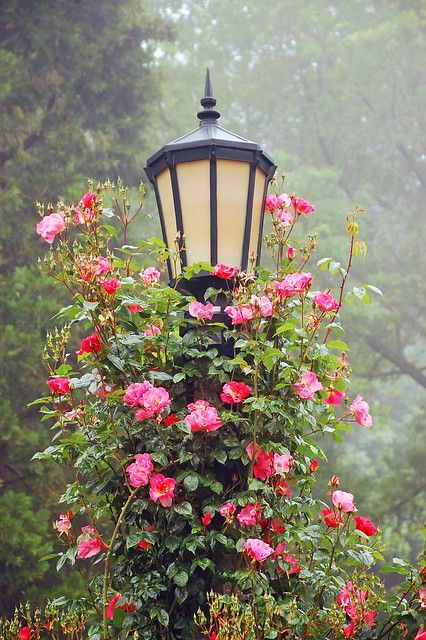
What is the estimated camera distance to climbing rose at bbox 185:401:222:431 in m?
1.95

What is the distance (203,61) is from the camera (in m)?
12.6

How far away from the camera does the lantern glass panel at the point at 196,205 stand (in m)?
2.22

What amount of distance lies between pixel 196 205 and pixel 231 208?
3.7 inches

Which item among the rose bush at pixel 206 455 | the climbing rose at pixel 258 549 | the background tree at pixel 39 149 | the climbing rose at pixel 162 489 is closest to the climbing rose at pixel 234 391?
the rose bush at pixel 206 455

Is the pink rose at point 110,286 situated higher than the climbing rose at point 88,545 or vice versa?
the pink rose at point 110,286

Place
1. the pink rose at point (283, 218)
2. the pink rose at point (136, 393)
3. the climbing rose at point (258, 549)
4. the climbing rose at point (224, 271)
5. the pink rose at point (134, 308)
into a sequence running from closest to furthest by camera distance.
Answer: the climbing rose at point (258, 549) → the pink rose at point (136, 393) → the climbing rose at point (224, 271) → the pink rose at point (134, 308) → the pink rose at point (283, 218)

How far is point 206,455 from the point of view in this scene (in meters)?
2.05

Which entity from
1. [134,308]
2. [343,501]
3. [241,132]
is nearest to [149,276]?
[134,308]

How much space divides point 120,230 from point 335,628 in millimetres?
5404

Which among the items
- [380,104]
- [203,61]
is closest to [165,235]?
[380,104]

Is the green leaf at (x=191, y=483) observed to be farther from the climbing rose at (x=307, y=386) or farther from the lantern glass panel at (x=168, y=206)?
the lantern glass panel at (x=168, y=206)

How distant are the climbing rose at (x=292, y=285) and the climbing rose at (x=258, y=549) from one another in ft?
1.97

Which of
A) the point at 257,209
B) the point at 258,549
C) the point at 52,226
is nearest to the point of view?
the point at 258,549

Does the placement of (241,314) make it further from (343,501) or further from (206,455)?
(343,501)
